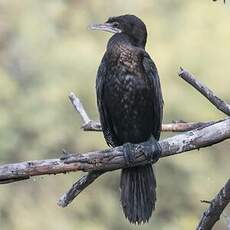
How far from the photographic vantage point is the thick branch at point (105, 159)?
2.93 meters

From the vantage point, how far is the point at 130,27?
3.71 meters

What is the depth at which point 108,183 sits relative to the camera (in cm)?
1059

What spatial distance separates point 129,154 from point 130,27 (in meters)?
0.74

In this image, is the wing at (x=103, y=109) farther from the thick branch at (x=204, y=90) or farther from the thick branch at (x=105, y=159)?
the thick branch at (x=204, y=90)

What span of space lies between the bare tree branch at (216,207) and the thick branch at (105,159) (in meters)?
0.16

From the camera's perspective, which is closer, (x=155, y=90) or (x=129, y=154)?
(x=129, y=154)

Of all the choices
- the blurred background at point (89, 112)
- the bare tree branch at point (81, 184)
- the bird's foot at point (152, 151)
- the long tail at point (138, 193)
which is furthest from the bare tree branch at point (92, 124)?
the blurred background at point (89, 112)

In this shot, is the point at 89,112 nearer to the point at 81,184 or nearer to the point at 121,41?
the point at 121,41

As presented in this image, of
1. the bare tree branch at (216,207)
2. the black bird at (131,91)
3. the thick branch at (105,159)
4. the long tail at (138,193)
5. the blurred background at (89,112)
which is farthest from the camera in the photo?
the blurred background at (89,112)

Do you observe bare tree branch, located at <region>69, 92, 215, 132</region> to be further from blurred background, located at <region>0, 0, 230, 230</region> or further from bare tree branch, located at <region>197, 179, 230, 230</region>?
blurred background, located at <region>0, 0, 230, 230</region>

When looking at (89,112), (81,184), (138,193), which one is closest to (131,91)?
(138,193)

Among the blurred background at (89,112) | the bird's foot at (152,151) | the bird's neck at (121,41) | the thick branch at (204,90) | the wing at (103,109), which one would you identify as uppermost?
the thick branch at (204,90)

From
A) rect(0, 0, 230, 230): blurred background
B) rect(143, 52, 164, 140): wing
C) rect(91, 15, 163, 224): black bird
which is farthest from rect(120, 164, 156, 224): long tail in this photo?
rect(0, 0, 230, 230): blurred background

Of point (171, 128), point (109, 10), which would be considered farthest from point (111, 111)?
point (109, 10)
